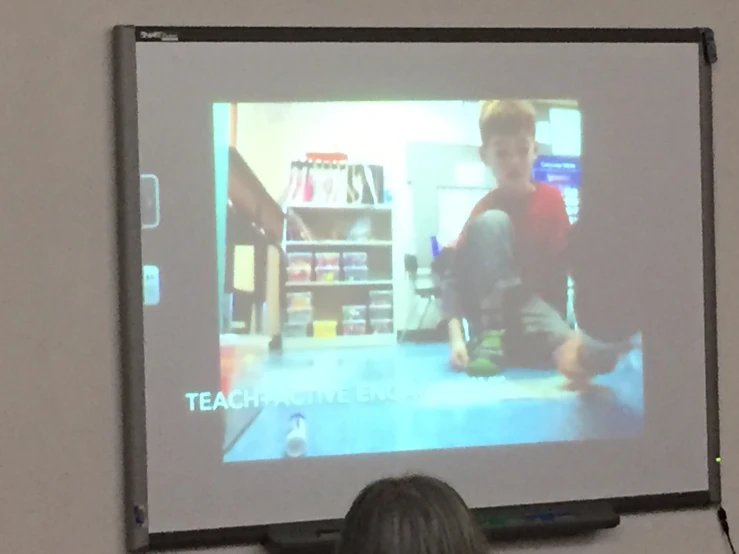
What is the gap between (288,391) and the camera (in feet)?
7.14

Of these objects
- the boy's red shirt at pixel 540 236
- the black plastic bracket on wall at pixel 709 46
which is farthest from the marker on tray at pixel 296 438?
the black plastic bracket on wall at pixel 709 46

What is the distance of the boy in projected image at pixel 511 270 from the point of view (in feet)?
7.41

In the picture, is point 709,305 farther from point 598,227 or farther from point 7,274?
point 7,274

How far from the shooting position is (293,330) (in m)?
2.18

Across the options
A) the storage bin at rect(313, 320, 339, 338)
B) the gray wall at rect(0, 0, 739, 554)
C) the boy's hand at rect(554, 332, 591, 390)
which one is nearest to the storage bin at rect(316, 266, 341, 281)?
the storage bin at rect(313, 320, 339, 338)

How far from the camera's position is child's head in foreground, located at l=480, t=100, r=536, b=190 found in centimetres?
227

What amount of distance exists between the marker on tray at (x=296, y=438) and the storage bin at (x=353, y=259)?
0.37m

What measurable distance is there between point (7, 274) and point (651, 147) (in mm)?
1547

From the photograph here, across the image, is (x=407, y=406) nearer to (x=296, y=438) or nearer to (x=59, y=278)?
(x=296, y=438)

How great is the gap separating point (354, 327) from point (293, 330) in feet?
0.47

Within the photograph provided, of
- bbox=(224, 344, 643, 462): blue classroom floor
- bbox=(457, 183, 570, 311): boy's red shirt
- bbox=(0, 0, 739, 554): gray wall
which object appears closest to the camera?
bbox=(0, 0, 739, 554): gray wall

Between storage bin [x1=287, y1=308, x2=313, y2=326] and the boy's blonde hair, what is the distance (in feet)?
1.96

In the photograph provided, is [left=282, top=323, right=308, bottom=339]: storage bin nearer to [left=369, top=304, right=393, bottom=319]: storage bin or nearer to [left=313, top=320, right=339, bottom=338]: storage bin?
[left=313, top=320, right=339, bottom=338]: storage bin

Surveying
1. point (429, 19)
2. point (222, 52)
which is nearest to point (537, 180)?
point (429, 19)
